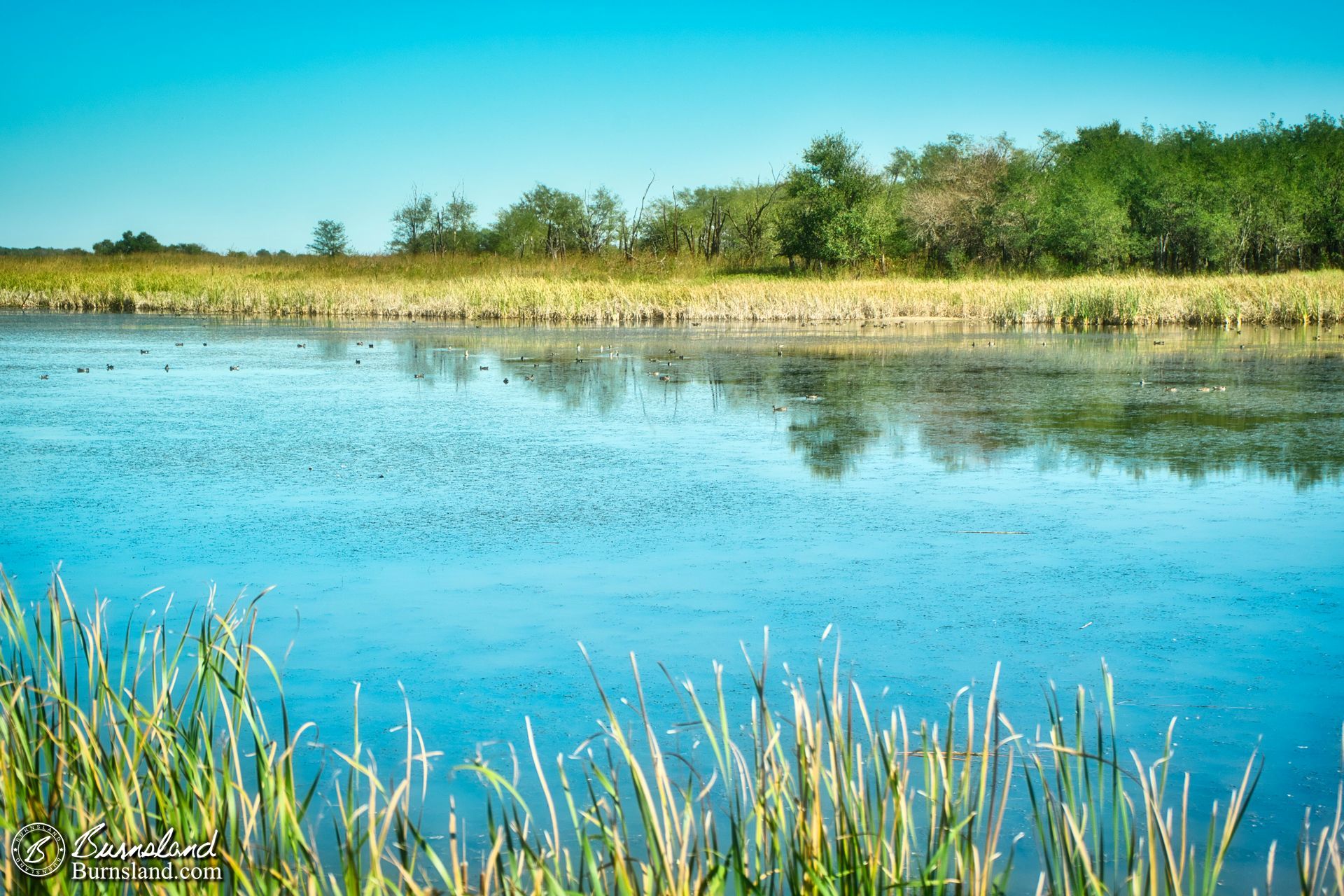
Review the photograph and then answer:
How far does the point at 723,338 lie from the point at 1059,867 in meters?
17.5

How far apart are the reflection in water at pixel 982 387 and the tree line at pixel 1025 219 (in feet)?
96.6

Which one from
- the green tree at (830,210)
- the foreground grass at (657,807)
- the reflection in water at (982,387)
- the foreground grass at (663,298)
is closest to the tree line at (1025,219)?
the green tree at (830,210)

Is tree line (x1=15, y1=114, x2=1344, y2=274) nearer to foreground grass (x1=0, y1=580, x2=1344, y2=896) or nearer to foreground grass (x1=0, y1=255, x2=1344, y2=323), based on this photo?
foreground grass (x1=0, y1=255, x2=1344, y2=323)

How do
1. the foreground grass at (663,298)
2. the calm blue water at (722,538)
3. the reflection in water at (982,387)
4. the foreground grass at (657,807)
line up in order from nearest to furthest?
1. the foreground grass at (657,807)
2. the calm blue water at (722,538)
3. the reflection in water at (982,387)
4. the foreground grass at (663,298)

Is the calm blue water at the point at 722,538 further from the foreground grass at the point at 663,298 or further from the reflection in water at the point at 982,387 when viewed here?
the foreground grass at the point at 663,298

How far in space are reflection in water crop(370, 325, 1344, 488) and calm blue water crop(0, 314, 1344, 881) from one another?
70 mm

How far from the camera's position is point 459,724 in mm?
2998

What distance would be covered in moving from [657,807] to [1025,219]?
54.5m

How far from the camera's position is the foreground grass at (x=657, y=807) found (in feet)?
6.09

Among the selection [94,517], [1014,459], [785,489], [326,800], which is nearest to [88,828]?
[326,800]

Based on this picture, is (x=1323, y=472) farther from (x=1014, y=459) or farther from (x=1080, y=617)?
(x=1080, y=617)

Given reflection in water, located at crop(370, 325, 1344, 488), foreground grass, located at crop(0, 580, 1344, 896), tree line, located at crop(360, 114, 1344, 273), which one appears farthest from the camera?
tree line, located at crop(360, 114, 1344, 273)

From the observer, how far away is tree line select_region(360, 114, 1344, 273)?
51.1 metres

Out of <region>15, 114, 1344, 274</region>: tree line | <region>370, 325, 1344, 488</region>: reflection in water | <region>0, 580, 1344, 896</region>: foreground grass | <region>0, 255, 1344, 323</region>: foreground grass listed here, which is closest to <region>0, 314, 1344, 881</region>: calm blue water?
<region>370, 325, 1344, 488</region>: reflection in water
